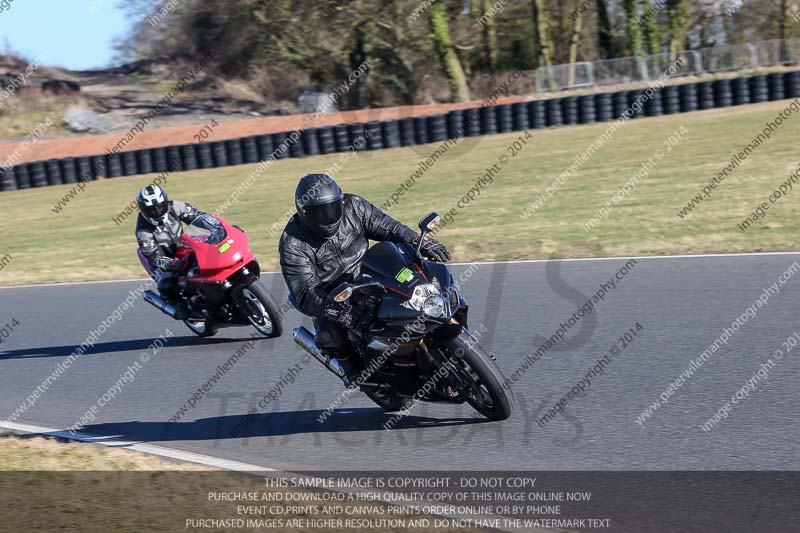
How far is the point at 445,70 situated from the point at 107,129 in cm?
1470

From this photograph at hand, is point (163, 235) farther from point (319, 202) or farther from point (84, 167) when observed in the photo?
point (84, 167)

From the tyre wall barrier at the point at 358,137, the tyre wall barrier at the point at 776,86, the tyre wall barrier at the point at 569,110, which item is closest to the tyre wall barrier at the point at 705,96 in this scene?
the tyre wall barrier at the point at 776,86

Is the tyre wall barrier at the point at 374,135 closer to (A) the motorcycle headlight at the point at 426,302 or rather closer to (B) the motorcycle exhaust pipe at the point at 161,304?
(B) the motorcycle exhaust pipe at the point at 161,304

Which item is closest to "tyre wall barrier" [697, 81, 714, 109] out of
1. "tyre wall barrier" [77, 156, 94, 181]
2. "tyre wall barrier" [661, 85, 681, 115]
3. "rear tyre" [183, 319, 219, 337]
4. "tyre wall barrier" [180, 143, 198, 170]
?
"tyre wall barrier" [661, 85, 681, 115]

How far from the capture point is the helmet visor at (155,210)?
10195 millimetres

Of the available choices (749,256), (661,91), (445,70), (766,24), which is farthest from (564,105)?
(766,24)

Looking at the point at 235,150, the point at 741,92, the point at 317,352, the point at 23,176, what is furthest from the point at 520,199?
the point at 23,176

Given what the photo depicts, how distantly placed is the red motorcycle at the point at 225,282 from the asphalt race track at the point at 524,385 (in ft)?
0.94

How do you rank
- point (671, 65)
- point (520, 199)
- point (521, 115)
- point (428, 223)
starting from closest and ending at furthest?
1. point (428, 223)
2. point (520, 199)
3. point (521, 115)
4. point (671, 65)

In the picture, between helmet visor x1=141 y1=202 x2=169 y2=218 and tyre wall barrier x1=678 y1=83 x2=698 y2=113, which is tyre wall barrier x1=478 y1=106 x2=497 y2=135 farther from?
helmet visor x1=141 y1=202 x2=169 y2=218

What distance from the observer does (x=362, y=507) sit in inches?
199

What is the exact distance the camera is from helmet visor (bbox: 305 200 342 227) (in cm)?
614

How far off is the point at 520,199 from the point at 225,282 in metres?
9.47

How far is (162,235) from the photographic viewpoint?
34.0ft
